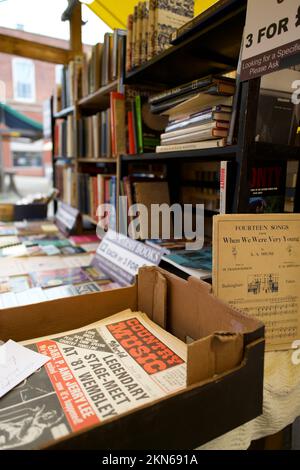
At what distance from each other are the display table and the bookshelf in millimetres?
366

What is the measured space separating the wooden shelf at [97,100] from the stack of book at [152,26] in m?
0.25

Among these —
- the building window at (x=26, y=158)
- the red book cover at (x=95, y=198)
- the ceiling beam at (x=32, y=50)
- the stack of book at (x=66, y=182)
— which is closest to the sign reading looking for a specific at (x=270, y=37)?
the red book cover at (x=95, y=198)

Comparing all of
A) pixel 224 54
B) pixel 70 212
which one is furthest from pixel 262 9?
pixel 70 212

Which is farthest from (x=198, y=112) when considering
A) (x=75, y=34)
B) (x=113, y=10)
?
(x=75, y=34)

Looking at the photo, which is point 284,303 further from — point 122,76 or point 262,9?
point 122,76

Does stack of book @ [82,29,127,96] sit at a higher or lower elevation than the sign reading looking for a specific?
higher

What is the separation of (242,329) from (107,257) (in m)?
0.90

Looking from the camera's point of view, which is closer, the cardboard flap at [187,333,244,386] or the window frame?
the cardboard flap at [187,333,244,386]

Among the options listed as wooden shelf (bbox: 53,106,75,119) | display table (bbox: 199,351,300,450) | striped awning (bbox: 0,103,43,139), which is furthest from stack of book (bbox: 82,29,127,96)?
striped awning (bbox: 0,103,43,139)

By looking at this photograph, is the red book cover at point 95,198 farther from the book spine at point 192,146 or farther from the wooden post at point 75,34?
the wooden post at point 75,34

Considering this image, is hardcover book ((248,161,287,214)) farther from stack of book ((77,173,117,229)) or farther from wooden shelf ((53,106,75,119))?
wooden shelf ((53,106,75,119))

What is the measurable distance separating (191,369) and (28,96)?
948 centimetres

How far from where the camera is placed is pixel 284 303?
0.72m

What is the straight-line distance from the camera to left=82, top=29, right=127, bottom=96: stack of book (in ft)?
4.72
